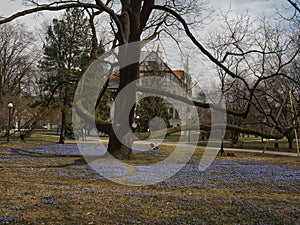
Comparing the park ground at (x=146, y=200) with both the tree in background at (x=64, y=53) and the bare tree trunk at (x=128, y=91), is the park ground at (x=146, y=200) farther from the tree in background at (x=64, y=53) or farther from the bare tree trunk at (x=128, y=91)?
the tree in background at (x=64, y=53)

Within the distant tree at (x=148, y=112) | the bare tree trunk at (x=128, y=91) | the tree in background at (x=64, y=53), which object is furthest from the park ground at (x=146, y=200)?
the distant tree at (x=148, y=112)

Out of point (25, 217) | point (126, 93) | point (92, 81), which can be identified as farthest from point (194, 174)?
point (92, 81)

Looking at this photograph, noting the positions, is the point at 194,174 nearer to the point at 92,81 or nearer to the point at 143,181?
the point at 143,181

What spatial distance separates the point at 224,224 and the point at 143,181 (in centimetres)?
438

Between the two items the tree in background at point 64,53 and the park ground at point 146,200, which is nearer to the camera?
the park ground at point 146,200

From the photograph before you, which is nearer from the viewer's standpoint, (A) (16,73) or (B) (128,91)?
(B) (128,91)

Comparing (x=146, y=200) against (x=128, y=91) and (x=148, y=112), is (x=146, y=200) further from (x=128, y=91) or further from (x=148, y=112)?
(x=148, y=112)

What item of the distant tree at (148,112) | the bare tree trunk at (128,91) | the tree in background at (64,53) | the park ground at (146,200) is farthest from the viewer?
the distant tree at (148,112)

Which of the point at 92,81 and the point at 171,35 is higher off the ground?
the point at 171,35

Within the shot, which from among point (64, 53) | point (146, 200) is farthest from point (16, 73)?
point (146, 200)

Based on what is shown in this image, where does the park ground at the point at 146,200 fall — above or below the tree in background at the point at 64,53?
below

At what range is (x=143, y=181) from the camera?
949 cm

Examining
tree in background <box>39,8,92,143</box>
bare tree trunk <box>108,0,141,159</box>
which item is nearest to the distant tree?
tree in background <box>39,8,92,143</box>

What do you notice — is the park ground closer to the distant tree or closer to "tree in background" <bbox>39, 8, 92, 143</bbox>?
"tree in background" <bbox>39, 8, 92, 143</bbox>
